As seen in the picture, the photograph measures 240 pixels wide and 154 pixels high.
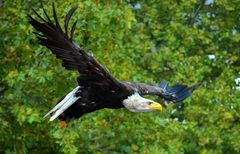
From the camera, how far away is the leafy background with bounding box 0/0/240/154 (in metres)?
12.6

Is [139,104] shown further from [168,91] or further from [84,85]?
[168,91]

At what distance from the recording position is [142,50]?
18172 millimetres

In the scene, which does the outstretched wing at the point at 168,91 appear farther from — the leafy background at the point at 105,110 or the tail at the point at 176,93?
the leafy background at the point at 105,110

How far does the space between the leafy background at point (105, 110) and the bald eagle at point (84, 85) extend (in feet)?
9.95

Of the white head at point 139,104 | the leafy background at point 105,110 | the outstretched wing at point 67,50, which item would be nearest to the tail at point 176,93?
the leafy background at point 105,110

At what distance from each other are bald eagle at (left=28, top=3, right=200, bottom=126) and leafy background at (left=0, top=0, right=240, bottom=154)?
3032 mm

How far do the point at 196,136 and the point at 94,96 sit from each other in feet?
31.4

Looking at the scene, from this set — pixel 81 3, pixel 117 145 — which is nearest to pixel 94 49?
pixel 81 3

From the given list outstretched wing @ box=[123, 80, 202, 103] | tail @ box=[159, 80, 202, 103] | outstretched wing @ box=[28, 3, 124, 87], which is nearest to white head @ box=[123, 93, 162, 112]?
outstretched wing @ box=[28, 3, 124, 87]

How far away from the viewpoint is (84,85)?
926cm

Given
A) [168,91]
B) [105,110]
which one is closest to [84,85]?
[168,91]

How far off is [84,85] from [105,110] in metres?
4.21

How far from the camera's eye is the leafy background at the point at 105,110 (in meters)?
12.6

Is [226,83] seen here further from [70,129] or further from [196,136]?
[70,129]
